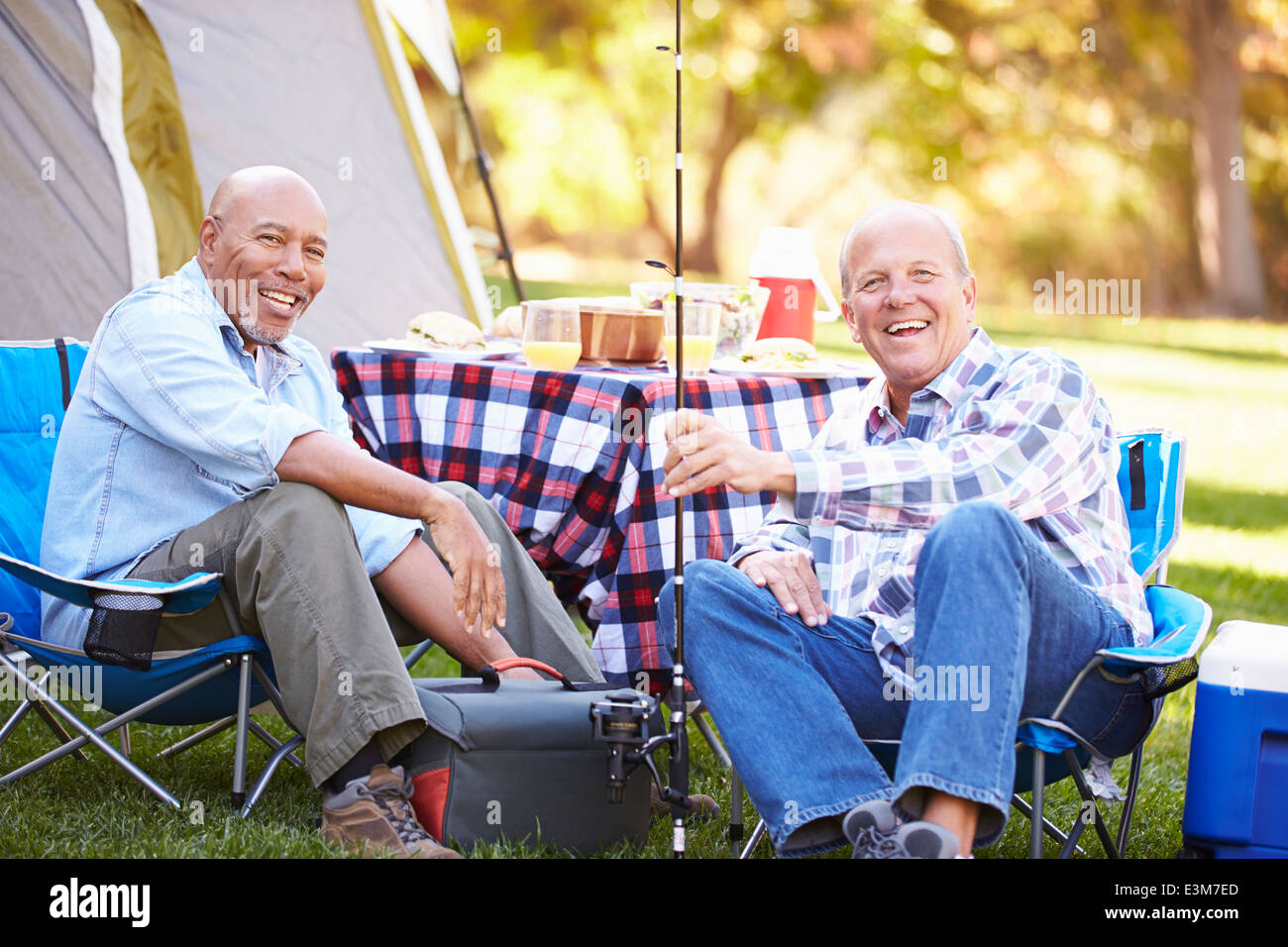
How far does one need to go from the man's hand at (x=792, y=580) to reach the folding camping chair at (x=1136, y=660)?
232 millimetres

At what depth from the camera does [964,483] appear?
2.34 m

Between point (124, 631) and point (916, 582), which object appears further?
point (124, 631)

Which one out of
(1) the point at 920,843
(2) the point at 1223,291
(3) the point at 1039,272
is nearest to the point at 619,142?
(3) the point at 1039,272

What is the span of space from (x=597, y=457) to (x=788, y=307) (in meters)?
0.78

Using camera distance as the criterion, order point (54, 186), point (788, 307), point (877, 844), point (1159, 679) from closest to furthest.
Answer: point (877, 844) < point (1159, 679) < point (788, 307) < point (54, 186)

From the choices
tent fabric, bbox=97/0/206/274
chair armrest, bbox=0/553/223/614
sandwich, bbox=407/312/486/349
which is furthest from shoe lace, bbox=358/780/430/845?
tent fabric, bbox=97/0/206/274

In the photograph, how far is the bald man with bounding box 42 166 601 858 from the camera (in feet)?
8.24

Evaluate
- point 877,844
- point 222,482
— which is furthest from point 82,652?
point 877,844

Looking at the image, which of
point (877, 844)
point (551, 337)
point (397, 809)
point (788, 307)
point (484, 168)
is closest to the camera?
point (877, 844)

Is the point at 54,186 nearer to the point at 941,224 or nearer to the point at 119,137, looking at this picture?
the point at 119,137

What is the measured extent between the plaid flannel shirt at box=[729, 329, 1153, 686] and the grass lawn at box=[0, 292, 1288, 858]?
23.7 inches

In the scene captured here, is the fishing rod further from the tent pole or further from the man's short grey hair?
the tent pole

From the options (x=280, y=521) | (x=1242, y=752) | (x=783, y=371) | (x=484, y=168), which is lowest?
(x=1242, y=752)
